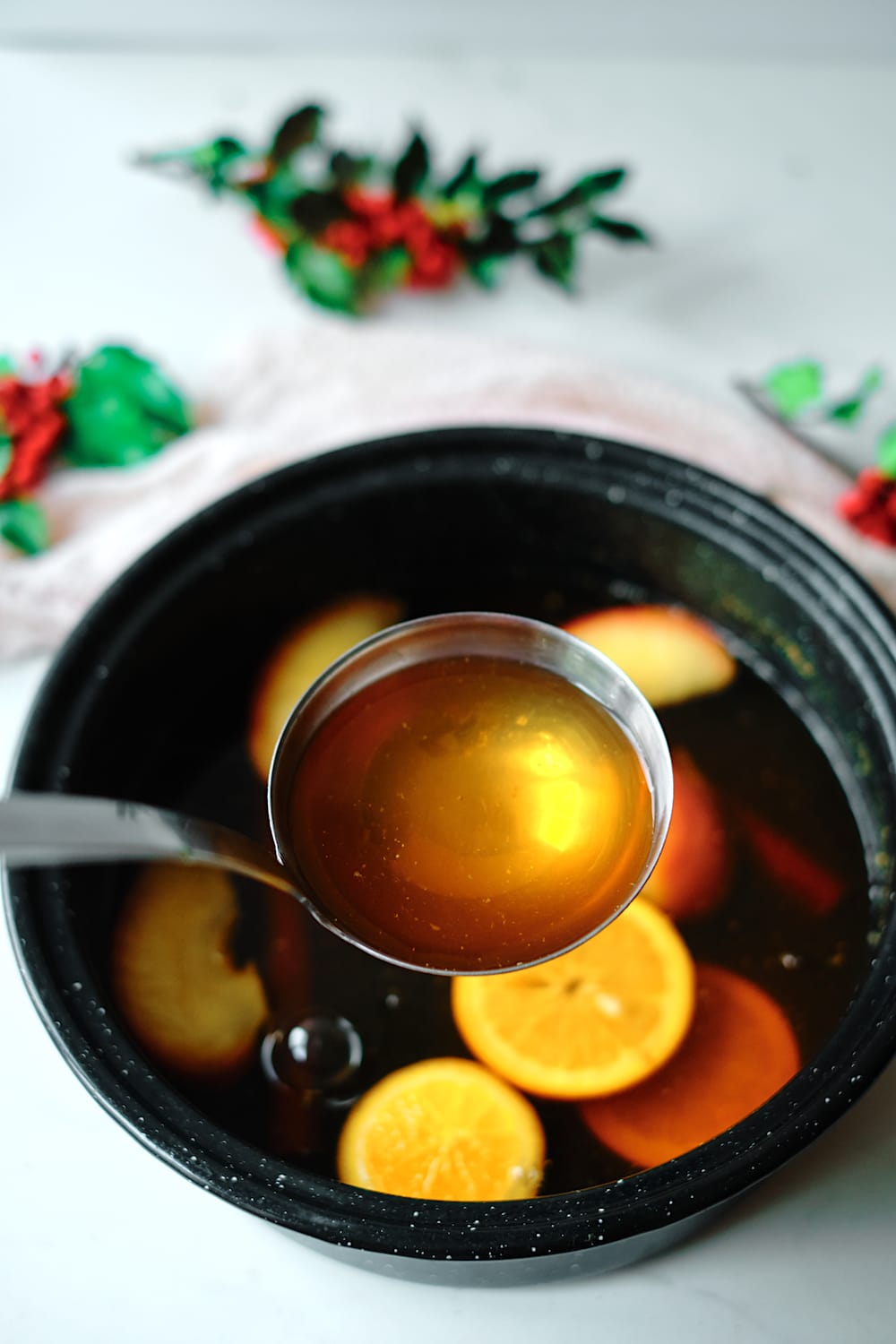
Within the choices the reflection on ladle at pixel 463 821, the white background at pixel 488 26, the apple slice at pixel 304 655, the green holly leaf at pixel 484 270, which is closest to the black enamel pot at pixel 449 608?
the apple slice at pixel 304 655

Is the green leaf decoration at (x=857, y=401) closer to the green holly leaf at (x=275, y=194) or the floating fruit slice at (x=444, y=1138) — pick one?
the green holly leaf at (x=275, y=194)

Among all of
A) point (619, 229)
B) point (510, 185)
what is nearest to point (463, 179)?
point (510, 185)

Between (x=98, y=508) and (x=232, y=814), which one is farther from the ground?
(x=98, y=508)

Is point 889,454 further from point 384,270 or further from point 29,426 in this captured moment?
point 29,426

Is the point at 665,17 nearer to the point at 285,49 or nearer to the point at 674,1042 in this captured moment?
the point at 285,49

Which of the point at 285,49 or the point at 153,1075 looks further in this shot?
the point at 285,49

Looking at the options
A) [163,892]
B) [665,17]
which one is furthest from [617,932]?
[665,17]
